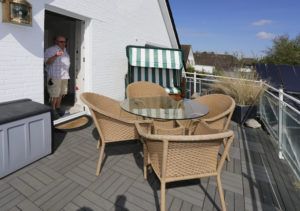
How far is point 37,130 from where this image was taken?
2.75m

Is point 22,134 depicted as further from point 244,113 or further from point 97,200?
point 244,113

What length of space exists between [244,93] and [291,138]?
90.4 inches

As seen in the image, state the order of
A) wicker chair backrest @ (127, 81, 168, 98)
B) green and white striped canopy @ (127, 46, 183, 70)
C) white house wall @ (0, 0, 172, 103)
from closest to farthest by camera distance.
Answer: white house wall @ (0, 0, 172, 103) → wicker chair backrest @ (127, 81, 168, 98) → green and white striped canopy @ (127, 46, 183, 70)

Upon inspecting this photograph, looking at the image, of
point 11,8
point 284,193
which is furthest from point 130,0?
point 284,193

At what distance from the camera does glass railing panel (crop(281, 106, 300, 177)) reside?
286cm

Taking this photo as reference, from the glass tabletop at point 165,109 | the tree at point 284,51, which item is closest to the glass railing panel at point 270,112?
the glass tabletop at point 165,109

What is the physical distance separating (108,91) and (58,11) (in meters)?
2.19

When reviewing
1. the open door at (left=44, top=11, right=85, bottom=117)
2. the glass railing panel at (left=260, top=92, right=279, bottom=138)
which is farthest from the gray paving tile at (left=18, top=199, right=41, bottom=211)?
the glass railing panel at (left=260, top=92, right=279, bottom=138)

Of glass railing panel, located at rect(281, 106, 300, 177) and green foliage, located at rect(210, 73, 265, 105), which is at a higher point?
green foliage, located at rect(210, 73, 265, 105)

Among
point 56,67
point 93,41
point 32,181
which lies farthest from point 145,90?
point 32,181

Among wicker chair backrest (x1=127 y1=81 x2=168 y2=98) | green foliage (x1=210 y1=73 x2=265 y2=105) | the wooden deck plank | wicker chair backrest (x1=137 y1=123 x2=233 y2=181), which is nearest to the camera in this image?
wicker chair backrest (x1=137 y1=123 x2=233 y2=181)

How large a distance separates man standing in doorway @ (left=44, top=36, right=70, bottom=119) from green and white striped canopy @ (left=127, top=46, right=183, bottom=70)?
1.81m

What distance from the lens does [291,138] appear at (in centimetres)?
310

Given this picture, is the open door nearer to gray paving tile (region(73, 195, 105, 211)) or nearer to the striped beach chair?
the striped beach chair
